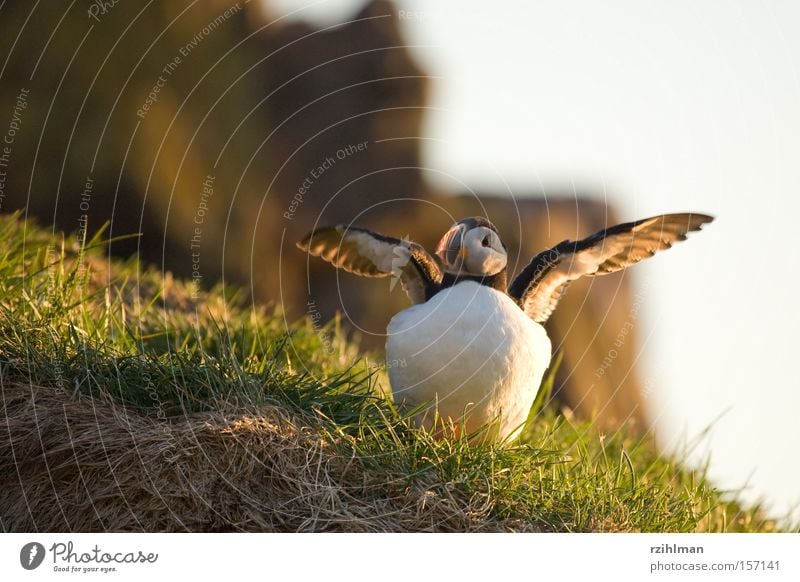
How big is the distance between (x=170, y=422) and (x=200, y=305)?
231cm

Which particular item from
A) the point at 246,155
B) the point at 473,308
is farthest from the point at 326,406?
the point at 246,155

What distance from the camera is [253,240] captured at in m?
8.15

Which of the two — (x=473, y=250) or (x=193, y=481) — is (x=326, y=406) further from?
(x=473, y=250)

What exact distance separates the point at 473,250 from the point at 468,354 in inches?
14.8

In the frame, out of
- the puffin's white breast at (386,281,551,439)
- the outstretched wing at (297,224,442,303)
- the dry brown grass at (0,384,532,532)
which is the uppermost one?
the outstretched wing at (297,224,442,303)

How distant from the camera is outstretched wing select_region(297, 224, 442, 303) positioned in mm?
3426

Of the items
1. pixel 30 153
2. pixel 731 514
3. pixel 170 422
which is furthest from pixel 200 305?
pixel 30 153

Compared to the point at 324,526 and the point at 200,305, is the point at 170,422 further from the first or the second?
the point at 200,305

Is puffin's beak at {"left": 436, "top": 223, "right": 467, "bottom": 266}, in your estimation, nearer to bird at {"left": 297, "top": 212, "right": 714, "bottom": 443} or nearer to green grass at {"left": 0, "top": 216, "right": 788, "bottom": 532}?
bird at {"left": 297, "top": 212, "right": 714, "bottom": 443}

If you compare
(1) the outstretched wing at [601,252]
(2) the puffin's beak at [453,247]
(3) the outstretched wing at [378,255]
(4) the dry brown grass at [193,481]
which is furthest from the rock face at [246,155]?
(4) the dry brown grass at [193,481]

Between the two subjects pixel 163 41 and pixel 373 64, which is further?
pixel 373 64

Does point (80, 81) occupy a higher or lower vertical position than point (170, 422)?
higher

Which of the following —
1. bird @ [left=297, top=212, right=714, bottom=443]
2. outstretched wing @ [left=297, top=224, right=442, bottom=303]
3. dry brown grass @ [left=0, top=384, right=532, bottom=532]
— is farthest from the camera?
outstretched wing @ [left=297, top=224, right=442, bottom=303]

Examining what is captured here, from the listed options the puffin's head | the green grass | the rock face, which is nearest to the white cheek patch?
the puffin's head
